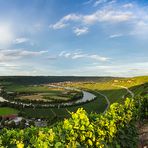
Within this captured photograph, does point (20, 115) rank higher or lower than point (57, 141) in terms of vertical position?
lower

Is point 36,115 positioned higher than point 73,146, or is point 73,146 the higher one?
point 73,146

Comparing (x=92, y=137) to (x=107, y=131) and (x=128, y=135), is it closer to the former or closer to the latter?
(x=107, y=131)

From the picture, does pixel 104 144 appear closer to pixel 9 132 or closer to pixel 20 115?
pixel 9 132

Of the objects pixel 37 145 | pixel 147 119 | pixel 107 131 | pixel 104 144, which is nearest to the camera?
pixel 37 145

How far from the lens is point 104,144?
→ 16422 mm

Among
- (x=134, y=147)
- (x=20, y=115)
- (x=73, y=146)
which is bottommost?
(x=20, y=115)

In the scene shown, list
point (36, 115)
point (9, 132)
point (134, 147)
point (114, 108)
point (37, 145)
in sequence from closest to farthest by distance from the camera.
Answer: point (37, 145), point (9, 132), point (134, 147), point (114, 108), point (36, 115)

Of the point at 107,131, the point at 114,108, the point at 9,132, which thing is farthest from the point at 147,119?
the point at 9,132

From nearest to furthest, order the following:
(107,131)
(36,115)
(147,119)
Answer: (107,131), (147,119), (36,115)

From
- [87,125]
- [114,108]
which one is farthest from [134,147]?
[87,125]

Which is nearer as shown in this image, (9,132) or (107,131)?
(9,132)

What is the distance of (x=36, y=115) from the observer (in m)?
186

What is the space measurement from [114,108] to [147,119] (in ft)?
41.0

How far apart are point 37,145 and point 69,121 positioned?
354 centimetres
